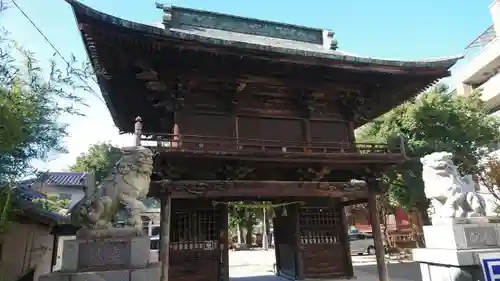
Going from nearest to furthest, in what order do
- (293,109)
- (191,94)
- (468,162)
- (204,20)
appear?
(191,94) < (293,109) < (204,20) < (468,162)

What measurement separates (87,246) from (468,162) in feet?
52.5

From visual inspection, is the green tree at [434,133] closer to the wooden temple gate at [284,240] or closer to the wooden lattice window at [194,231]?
the wooden temple gate at [284,240]

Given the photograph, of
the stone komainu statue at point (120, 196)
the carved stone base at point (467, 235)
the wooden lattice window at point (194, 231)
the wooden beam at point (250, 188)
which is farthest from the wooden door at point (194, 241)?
the carved stone base at point (467, 235)

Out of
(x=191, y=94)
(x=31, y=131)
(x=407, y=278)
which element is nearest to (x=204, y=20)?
(x=191, y=94)

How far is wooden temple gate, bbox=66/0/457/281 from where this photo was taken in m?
7.16

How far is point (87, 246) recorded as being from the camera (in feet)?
15.5

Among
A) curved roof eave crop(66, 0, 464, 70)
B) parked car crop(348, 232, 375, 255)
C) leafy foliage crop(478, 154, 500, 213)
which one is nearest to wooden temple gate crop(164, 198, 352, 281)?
curved roof eave crop(66, 0, 464, 70)

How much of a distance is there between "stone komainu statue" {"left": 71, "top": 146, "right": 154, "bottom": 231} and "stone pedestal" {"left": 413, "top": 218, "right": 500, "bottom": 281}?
5288 mm

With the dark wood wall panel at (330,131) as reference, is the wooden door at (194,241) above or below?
below

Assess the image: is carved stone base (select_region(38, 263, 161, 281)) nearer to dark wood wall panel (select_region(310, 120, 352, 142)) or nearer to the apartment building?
dark wood wall panel (select_region(310, 120, 352, 142))

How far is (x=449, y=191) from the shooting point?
19.1 ft

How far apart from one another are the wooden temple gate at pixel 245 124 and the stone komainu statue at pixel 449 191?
2.00 meters

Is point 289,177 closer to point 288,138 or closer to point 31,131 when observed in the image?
point 288,138

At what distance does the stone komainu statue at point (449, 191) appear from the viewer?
5789mm
